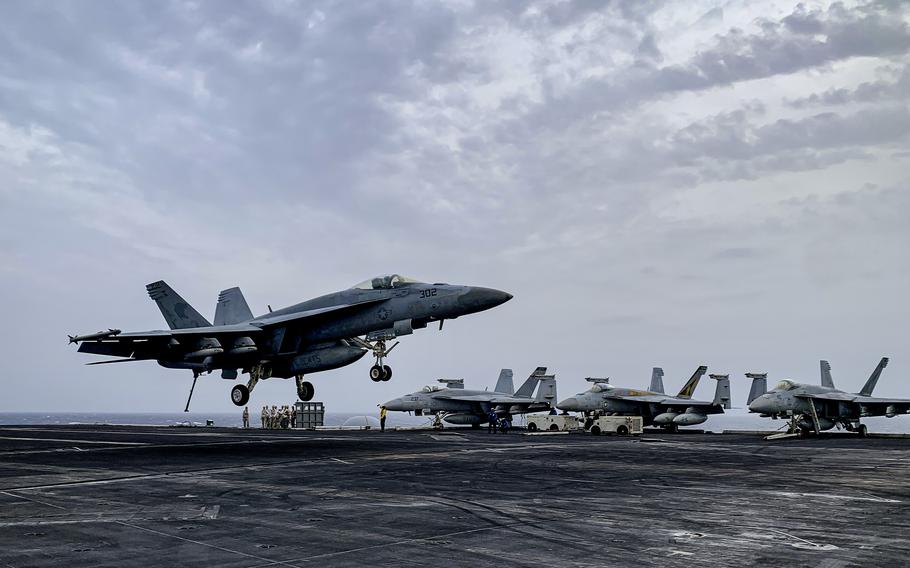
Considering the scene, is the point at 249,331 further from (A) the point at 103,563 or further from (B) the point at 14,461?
(A) the point at 103,563

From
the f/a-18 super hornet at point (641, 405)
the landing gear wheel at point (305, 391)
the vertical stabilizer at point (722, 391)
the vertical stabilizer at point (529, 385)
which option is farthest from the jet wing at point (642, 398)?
the landing gear wheel at point (305, 391)

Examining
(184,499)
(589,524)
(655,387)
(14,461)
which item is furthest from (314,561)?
(655,387)

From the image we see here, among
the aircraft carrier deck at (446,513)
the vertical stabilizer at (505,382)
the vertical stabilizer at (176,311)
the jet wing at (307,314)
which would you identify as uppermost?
the vertical stabilizer at (176,311)

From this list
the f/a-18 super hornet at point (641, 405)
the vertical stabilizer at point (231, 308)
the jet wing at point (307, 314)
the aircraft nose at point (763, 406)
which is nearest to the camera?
the jet wing at point (307, 314)

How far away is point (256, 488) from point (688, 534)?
345 inches

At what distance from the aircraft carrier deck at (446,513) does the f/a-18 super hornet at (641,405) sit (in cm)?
3537

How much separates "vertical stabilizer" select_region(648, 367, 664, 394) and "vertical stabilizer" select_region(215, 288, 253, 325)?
48.8 m

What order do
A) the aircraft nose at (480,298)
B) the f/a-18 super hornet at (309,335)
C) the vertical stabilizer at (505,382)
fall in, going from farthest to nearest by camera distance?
the vertical stabilizer at (505,382) → the f/a-18 super hornet at (309,335) → the aircraft nose at (480,298)

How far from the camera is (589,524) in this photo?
10477 mm

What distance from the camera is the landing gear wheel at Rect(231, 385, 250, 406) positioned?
3347cm

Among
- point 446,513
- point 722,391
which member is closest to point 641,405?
point 722,391

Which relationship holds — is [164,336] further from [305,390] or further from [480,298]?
[480,298]

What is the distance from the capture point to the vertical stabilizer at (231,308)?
38.8 meters

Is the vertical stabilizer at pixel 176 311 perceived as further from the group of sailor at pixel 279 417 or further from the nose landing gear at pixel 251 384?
the group of sailor at pixel 279 417
